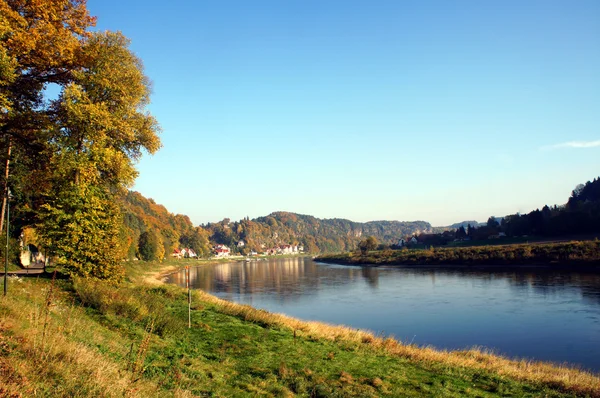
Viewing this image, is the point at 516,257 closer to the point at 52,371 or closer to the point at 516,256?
the point at 516,256

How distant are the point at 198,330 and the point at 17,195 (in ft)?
84.9

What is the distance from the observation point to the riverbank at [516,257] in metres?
55.0

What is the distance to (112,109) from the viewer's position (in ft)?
64.5

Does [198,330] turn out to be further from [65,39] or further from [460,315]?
[460,315]

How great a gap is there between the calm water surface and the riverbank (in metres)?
8.22

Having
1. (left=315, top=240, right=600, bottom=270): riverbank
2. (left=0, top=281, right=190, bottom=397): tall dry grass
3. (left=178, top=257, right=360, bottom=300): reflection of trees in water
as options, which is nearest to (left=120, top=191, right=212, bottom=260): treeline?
(left=178, top=257, right=360, bottom=300): reflection of trees in water

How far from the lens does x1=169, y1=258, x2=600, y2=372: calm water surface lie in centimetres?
2133

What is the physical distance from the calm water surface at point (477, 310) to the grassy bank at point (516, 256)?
829cm

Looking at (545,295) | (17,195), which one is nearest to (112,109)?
(17,195)

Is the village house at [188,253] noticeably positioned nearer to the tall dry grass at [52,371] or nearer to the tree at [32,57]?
the tree at [32,57]

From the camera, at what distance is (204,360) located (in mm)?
10641

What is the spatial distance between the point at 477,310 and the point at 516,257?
132 feet

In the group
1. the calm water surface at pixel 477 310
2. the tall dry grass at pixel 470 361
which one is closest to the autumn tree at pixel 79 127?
the tall dry grass at pixel 470 361

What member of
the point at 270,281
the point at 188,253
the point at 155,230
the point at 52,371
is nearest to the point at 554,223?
the point at 270,281
